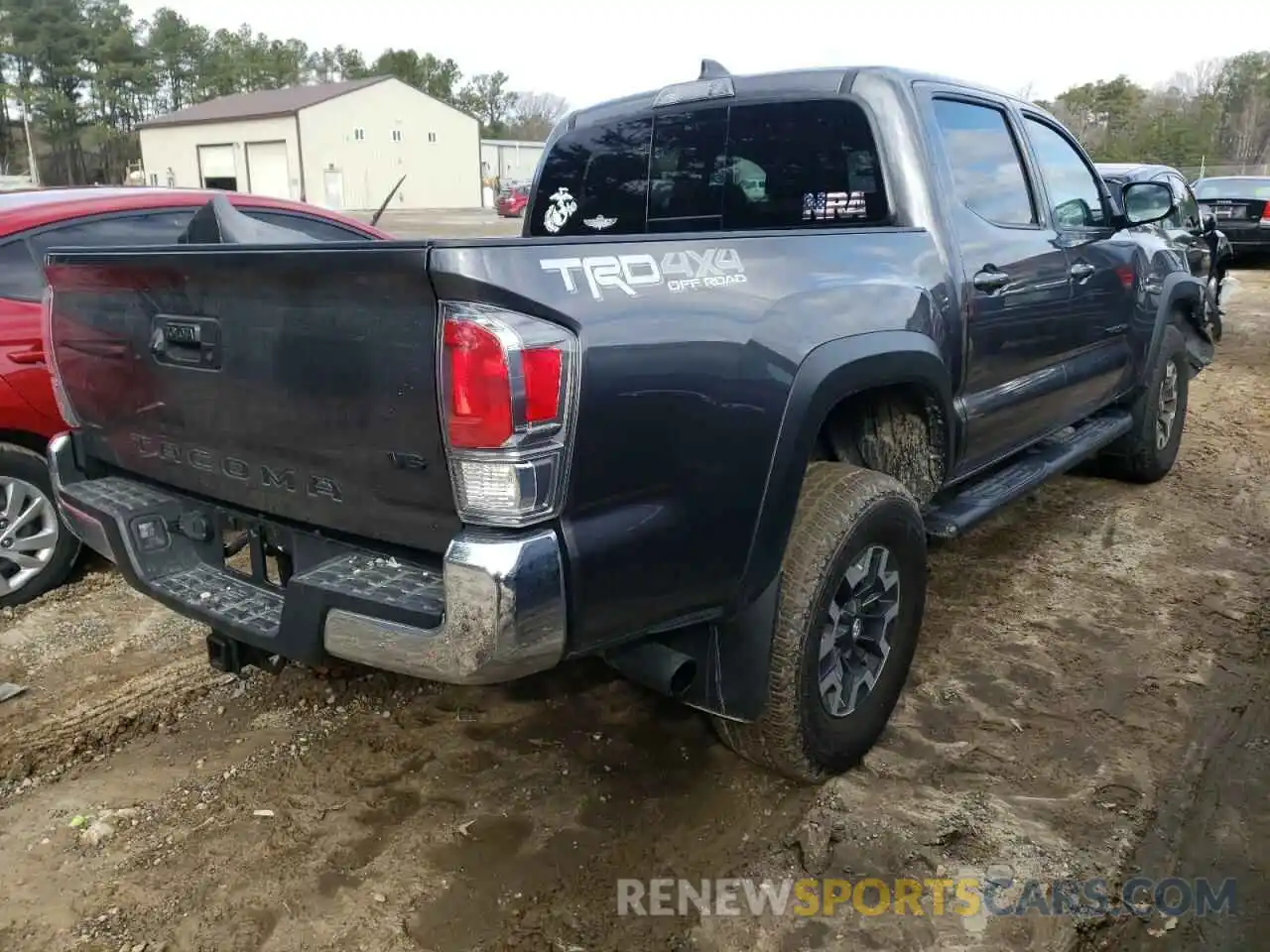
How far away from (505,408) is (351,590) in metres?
0.61

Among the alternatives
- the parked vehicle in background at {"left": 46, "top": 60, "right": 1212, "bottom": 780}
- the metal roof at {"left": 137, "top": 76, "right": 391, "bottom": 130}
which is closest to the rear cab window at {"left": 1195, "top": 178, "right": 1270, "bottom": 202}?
the parked vehicle in background at {"left": 46, "top": 60, "right": 1212, "bottom": 780}

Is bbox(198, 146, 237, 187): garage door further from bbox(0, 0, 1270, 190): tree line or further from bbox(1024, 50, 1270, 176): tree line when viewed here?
bbox(1024, 50, 1270, 176): tree line

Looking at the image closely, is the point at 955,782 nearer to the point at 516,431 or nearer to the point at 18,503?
the point at 516,431

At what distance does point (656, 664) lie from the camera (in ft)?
8.29

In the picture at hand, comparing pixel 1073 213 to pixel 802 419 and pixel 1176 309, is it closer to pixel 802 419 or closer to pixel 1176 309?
pixel 1176 309

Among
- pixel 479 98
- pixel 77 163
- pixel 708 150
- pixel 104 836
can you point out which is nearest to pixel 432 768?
pixel 104 836

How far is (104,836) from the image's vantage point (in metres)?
2.73

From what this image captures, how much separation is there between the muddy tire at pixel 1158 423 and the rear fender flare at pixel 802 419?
3.30 m

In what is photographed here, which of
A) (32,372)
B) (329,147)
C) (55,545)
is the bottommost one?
(55,545)

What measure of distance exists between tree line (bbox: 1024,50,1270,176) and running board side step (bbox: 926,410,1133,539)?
120 feet

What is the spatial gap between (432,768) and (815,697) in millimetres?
1196

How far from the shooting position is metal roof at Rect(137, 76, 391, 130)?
156 feet
